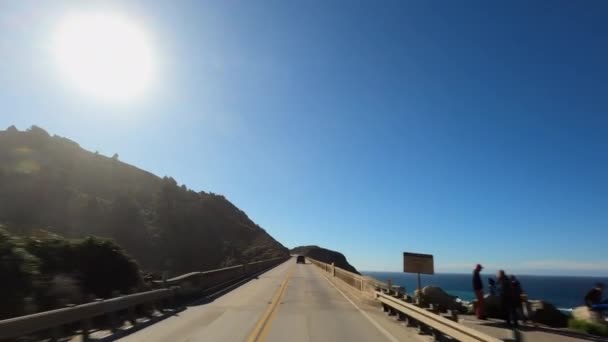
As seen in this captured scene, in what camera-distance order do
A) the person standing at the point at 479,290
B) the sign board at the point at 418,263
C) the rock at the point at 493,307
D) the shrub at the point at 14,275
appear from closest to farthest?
the shrub at the point at 14,275 → the person standing at the point at 479,290 → the sign board at the point at 418,263 → the rock at the point at 493,307

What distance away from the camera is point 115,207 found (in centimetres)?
10375

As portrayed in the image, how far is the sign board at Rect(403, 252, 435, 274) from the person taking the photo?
53.4 ft

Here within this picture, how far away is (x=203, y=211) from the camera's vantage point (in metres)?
136

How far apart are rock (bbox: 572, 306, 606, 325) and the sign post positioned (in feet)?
18.1

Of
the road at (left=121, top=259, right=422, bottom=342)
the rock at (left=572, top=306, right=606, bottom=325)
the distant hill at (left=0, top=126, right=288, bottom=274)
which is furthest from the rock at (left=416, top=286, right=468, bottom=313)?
the distant hill at (left=0, top=126, right=288, bottom=274)

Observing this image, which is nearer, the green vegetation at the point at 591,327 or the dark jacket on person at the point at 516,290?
the dark jacket on person at the point at 516,290

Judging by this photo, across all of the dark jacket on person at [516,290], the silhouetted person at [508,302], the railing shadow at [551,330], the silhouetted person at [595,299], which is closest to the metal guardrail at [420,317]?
the railing shadow at [551,330]

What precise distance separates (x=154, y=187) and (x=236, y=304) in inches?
4928

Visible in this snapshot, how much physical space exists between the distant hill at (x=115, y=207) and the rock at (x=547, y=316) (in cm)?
7139

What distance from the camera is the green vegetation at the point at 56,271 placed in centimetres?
1115

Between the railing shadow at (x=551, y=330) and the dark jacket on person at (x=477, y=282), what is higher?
the dark jacket on person at (x=477, y=282)

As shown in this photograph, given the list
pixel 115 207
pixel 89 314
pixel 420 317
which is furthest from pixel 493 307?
pixel 115 207

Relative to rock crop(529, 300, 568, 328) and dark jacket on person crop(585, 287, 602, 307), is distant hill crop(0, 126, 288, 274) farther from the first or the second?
dark jacket on person crop(585, 287, 602, 307)

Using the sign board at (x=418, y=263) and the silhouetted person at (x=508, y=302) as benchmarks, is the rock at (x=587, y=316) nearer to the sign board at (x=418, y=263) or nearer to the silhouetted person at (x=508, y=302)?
the silhouetted person at (x=508, y=302)
